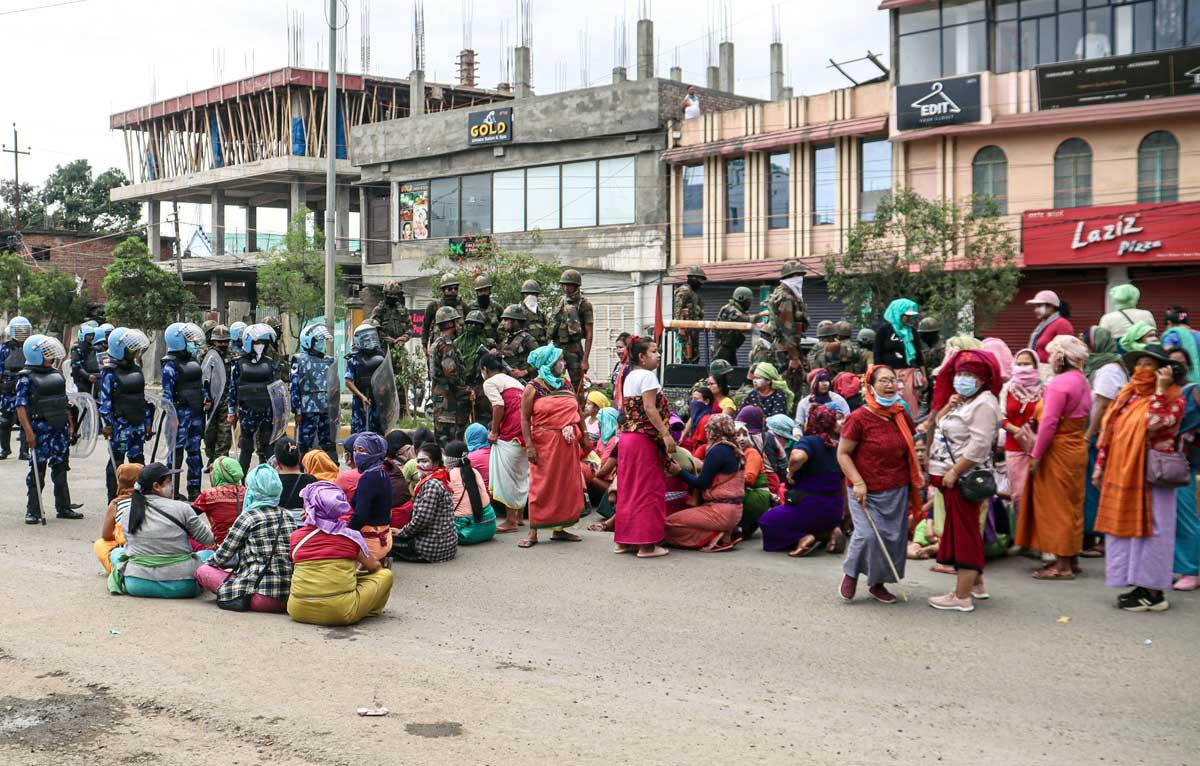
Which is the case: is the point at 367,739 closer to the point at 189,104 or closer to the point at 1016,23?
the point at 1016,23

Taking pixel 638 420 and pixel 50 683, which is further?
pixel 638 420

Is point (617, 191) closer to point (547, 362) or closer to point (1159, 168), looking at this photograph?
point (1159, 168)

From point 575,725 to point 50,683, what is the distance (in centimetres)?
302

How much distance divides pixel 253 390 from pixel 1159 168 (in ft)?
73.3

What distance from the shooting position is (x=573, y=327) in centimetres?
1509

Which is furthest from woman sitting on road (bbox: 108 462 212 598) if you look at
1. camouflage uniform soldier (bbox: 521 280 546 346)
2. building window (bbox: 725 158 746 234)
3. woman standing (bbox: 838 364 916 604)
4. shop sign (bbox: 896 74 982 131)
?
building window (bbox: 725 158 746 234)

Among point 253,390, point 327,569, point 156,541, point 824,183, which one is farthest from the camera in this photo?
point 824,183

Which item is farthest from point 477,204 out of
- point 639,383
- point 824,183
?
point 639,383

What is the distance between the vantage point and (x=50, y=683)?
6516 mm

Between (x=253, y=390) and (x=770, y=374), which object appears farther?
(x=253, y=390)

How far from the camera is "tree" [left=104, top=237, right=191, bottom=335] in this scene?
40969mm

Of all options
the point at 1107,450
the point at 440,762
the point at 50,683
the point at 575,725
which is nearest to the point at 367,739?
the point at 440,762

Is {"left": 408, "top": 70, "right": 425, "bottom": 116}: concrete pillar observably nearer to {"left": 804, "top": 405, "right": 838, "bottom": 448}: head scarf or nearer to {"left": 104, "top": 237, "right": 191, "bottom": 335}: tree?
{"left": 104, "top": 237, "right": 191, "bottom": 335}: tree

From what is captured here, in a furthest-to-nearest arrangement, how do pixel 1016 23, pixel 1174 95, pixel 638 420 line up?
pixel 1016 23 → pixel 1174 95 → pixel 638 420
